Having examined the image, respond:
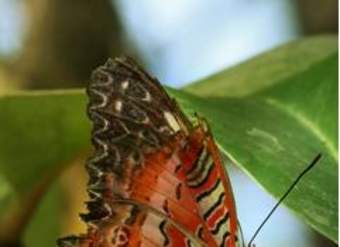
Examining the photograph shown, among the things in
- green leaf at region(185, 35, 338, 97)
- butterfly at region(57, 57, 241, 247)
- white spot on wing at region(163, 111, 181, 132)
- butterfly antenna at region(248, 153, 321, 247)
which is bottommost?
butterfly at region(57, 57, 241, 247)

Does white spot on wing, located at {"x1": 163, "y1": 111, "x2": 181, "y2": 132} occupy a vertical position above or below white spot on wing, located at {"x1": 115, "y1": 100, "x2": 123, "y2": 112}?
above

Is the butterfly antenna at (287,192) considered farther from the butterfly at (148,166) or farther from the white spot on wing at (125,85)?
the white spot on wing at (125,85)

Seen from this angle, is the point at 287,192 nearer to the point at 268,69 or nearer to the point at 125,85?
the point at 125,85

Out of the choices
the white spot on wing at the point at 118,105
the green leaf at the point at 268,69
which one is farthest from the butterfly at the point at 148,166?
the green leaf at the point at 268,69

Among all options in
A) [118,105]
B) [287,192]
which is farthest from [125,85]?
[287,192]

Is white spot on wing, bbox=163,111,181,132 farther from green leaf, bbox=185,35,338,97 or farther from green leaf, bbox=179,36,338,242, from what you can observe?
green leaf, bbox=185,35,338,97

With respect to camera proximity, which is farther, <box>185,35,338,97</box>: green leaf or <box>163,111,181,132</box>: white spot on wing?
<box>185,35,338,97</box>: green leaf

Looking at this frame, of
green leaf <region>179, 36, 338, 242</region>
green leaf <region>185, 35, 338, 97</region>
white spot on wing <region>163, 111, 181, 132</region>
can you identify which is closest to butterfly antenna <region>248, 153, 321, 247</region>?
green leaf <region>179, 36, 338, 242</region>
